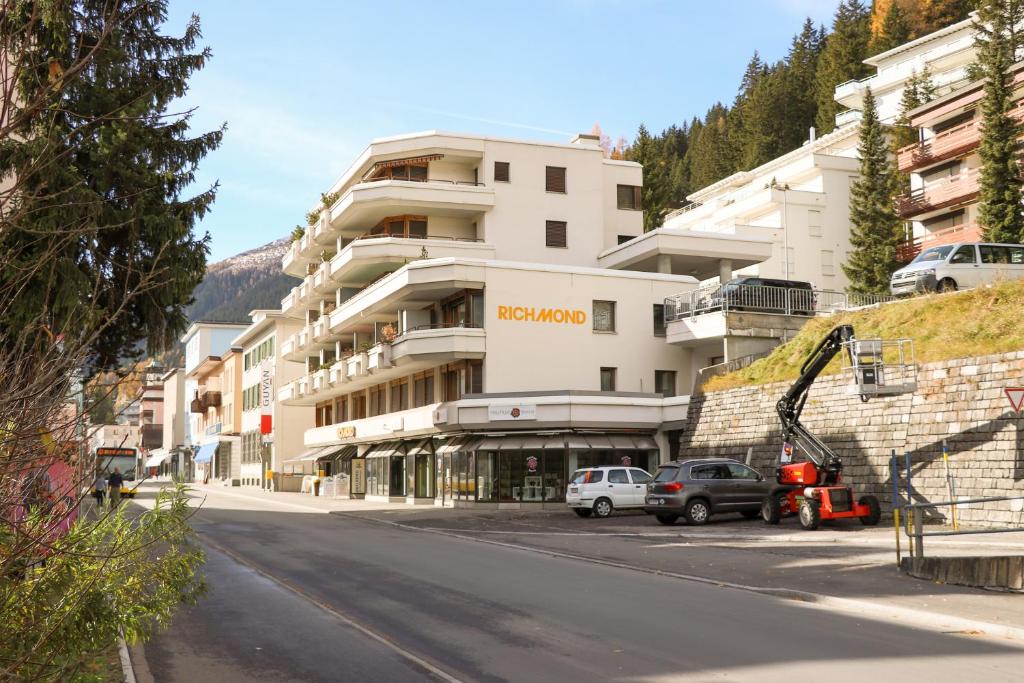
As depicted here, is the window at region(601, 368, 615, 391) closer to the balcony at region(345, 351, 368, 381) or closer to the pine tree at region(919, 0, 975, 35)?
the balcony at region(345, 351, 368, 381)

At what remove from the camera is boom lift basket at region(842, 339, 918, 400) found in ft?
87.4

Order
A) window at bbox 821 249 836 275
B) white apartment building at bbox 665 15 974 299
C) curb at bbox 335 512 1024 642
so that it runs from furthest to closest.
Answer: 1. window at bbox 821 249 836 275
2. white apartment building at bbox 665 15 974 299
3. curb at bbox 335 512 1024 642

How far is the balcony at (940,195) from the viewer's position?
49.6m

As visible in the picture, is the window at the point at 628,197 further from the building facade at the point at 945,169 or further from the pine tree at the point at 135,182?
the pine tree at the point at 135,182

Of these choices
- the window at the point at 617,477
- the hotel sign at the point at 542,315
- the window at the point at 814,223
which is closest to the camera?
the window at the point at 617,477

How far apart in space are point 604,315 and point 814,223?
24.2 metres

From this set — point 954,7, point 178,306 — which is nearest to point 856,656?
point 178,306

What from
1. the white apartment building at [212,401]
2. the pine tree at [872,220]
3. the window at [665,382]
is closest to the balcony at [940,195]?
the pine tree at [872,220]

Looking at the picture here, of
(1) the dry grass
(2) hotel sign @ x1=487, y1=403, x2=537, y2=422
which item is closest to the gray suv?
(1) the dry grass

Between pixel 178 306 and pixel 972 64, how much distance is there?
51.9 m

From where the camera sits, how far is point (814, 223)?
6259 cm

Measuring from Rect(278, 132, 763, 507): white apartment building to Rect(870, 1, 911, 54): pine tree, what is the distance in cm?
3514

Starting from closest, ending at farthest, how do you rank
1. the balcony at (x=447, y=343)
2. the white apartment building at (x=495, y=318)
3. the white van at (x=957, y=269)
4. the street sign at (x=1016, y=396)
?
→ the street sign at (x=1016, y=396)
the white van at (x=957, y=269)
the white apartment building at (x=495, y=318)
the balcony at (x=447, y=343)

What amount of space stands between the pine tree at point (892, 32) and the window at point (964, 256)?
49838mm
